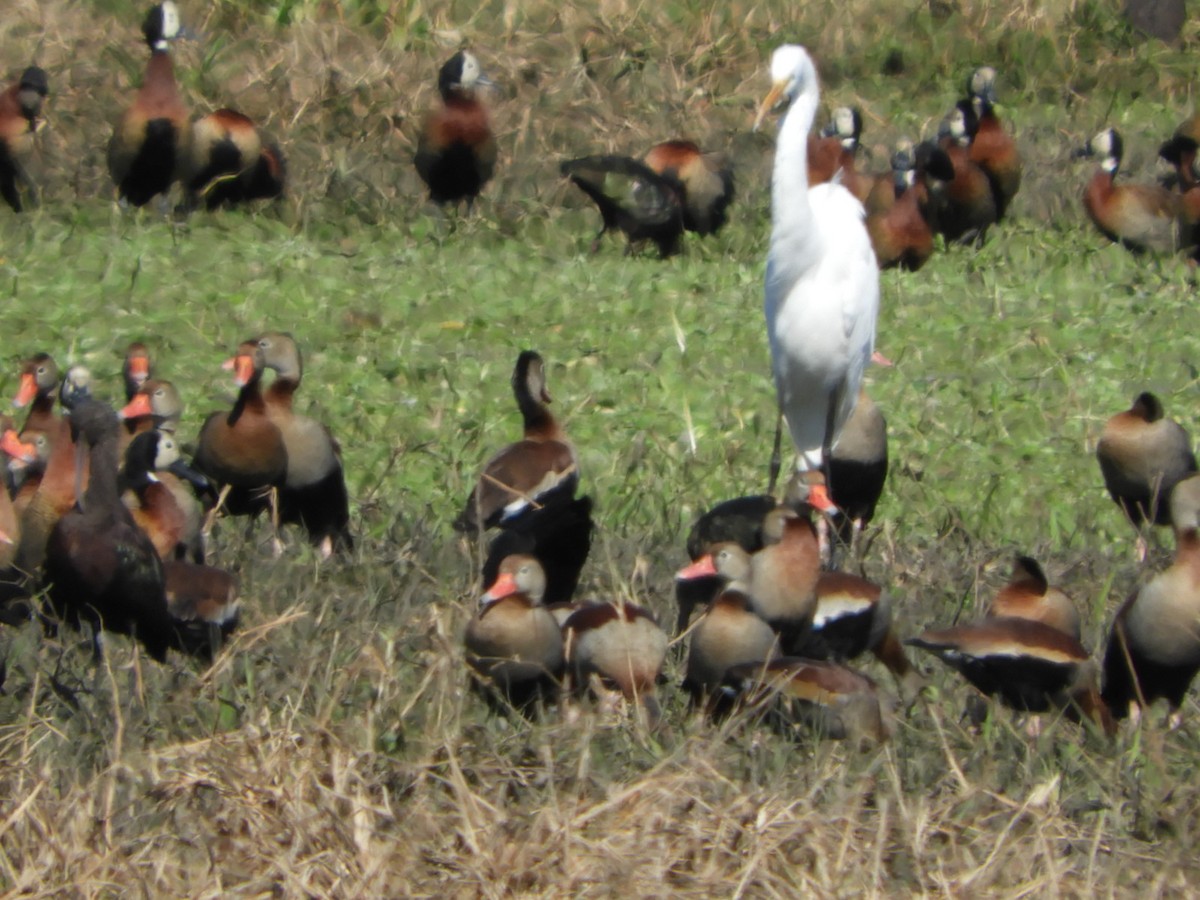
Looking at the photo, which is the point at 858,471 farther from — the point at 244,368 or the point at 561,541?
the point at 244,368

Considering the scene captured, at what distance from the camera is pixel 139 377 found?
6457 millimetres

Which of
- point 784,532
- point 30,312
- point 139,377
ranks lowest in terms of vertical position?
point 30,312

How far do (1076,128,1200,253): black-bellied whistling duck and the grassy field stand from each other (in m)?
0.25

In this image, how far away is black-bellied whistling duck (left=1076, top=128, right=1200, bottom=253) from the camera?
10273 millimetres

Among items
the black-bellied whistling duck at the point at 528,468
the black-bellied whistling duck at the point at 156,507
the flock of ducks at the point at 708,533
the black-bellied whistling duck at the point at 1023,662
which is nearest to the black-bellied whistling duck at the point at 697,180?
the flock of ducks at the point at 708,533

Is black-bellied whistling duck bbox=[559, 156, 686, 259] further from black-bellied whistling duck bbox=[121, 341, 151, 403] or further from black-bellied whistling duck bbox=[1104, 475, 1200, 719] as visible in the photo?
black-bellied whistling duck bbox=[1104, 475, 1200, 719]

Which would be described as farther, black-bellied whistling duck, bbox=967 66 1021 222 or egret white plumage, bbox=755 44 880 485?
black-bellied whistling duck, bbox=967 66 1021 222

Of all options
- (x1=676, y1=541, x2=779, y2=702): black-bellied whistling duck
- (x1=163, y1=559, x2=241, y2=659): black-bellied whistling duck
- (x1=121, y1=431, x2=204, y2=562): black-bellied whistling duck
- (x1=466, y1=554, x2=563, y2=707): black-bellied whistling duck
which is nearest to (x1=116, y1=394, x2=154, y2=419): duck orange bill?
(x1=121, y1=431, x2=204, y2=562): black-bellied whistling duck

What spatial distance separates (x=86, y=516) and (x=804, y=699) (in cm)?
169

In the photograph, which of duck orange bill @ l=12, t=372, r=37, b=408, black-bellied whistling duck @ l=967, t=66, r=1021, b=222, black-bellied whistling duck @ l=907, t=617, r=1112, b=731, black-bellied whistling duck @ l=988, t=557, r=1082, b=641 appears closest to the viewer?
black-bellied whistling duck @ l=907, t=617, r=1112, b=731

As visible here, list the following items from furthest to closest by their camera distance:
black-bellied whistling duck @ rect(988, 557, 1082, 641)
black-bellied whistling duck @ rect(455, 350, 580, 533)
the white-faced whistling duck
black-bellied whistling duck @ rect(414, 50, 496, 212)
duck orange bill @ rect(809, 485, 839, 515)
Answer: black-bellied whistling duck @ rect(414, 50, 496, 212), the white-faced whistling duck, duck orange bill @ rect(809, 485, 839, 515), black-bellied whistling duck @ rect(455, 350, 580, 533), black-bellied whistling duck @ rect(988, 557, 1082, 641)

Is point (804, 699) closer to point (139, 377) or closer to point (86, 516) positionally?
point (86, 516)

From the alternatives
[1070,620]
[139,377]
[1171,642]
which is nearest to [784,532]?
[1070,620]

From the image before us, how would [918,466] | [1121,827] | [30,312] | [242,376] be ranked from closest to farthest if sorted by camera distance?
[1121,827]
[242,376]
[918,466]
[30,312]
